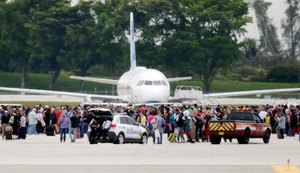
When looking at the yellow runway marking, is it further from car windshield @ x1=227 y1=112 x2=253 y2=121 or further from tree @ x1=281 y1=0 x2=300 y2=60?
tree @ x1=281 y1=0 x2=300 y2=60

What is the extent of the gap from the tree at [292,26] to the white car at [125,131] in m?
97.0

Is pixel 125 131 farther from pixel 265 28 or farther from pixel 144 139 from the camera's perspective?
pixel 265 28

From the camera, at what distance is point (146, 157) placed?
39062mm

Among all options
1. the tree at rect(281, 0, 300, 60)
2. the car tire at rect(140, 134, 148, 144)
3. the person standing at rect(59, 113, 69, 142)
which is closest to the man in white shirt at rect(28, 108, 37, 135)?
the person standing at rect(59, 113, 69, 142)

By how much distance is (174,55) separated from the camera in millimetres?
130375

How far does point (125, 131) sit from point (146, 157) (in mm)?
10824

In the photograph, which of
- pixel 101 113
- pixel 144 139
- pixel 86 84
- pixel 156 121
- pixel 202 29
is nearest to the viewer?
pixel 156 121

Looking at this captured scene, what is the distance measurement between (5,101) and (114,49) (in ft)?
104

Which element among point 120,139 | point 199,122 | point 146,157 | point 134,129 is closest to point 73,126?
point 120,139

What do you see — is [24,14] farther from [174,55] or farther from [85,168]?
[85,168]

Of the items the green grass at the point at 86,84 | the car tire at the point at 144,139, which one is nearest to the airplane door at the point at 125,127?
the car tire at the point at 144,139

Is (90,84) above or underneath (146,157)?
above

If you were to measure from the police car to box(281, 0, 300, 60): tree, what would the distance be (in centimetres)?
9690

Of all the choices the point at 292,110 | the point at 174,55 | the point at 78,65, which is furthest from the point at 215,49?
the point at 292,110
